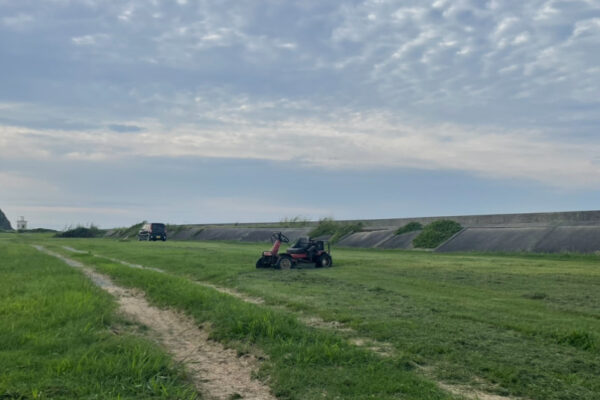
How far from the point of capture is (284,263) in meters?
20.7

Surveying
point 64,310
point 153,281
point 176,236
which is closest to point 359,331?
point 64,310

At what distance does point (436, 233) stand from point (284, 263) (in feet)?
56.7

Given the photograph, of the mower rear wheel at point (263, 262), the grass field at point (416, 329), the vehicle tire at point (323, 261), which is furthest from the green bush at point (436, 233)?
the grass field at point (416, 329)

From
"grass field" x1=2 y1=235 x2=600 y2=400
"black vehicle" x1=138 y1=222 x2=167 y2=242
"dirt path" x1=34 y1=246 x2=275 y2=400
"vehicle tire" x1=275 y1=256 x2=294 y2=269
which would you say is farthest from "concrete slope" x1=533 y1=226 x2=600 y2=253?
"black vehicle" x1=138 y1=222 x2=167 y2=242

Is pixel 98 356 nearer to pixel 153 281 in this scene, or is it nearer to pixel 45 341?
pixel 45 341

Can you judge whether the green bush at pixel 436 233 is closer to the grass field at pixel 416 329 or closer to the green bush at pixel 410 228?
the green bush at pixel 410 228

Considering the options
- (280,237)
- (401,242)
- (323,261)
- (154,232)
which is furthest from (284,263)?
(154,232)

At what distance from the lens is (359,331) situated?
900 cm

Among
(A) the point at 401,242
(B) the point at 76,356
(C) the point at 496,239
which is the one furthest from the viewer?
(A) the point at 401,242

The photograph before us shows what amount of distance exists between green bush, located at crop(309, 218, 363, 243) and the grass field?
2665 cm

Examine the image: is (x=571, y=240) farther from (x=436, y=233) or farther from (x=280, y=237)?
(x=280, y=237)

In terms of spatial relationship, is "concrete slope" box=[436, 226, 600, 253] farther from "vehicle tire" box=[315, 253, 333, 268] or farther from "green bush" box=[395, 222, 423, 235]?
"vehicle tire" box=[315, 253, 333, 268]

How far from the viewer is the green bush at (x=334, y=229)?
44097 mm

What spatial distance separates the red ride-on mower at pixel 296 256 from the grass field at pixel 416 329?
331 centimetres
